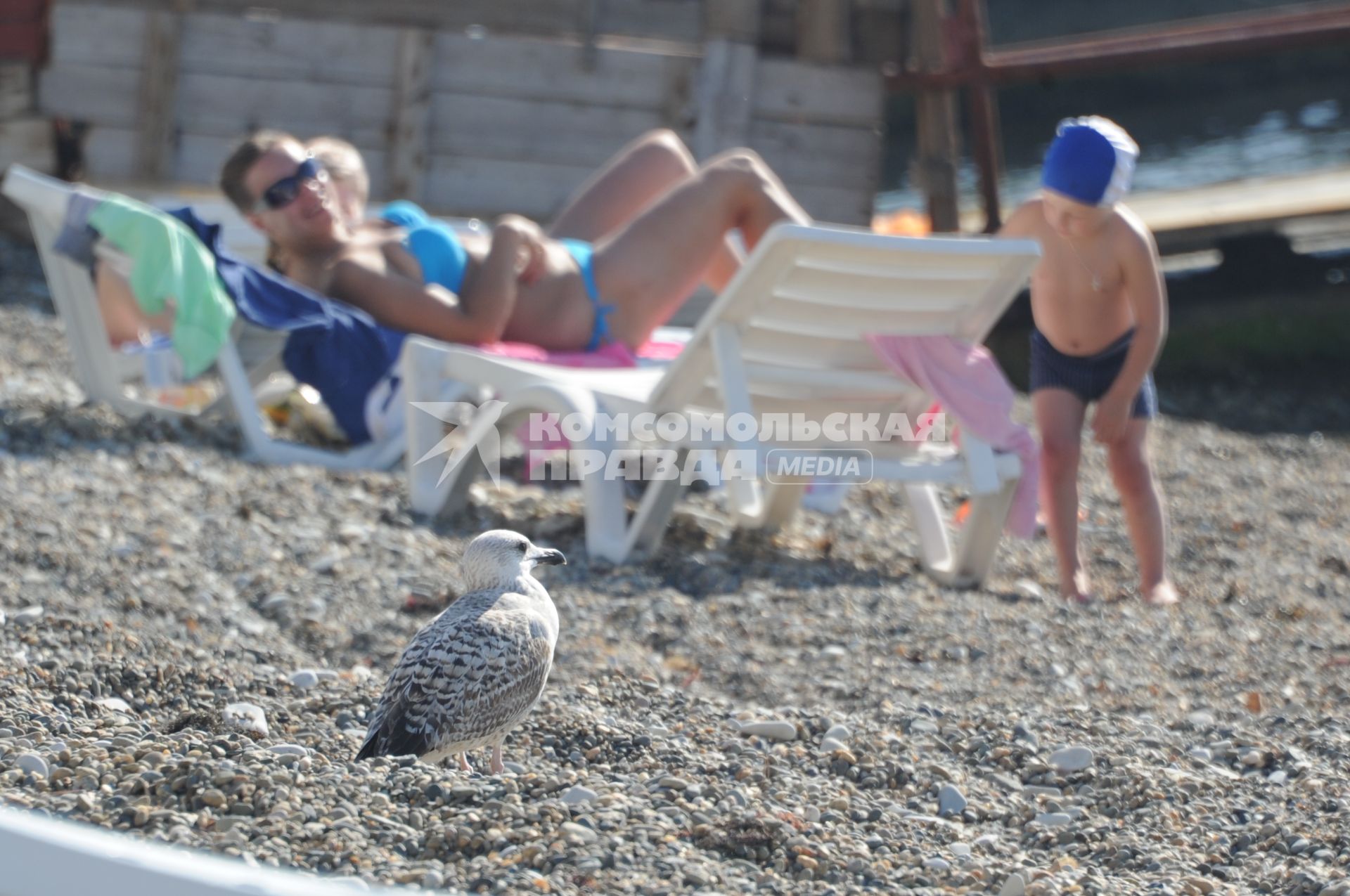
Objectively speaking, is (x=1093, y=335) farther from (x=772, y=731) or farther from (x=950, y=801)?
(x=950, y=801)

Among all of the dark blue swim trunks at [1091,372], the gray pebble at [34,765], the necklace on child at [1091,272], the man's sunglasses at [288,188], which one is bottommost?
the gray pebble at [34,765]

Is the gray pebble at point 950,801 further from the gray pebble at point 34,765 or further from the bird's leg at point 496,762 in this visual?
the gray pebble at point 34,765

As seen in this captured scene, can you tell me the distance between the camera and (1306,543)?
4.64 metres

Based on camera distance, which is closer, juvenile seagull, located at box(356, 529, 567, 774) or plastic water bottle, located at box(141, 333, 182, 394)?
juvenile seagull, located at box(356, 529, 567, 774)

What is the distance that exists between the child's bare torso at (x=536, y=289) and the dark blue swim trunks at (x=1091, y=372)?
1.52m

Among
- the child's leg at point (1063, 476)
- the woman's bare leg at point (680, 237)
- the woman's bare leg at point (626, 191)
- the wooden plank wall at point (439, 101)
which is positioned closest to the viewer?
the child's leg at point (1063, 476)

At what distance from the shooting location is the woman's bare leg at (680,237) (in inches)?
181

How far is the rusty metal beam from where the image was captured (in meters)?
6.70

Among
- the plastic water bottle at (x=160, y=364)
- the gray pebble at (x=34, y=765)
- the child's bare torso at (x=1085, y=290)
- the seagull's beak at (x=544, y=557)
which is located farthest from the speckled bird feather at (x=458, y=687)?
the plastic water bottle at (x=160, y=364)

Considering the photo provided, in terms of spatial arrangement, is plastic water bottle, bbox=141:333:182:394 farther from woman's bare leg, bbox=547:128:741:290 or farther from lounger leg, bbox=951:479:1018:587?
lounger leg, bbox=951:479:1018:587

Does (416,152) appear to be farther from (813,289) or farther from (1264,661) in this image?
(1264,661)

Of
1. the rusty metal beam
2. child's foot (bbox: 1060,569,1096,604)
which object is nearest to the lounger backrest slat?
child's foot (bbox: 1060,569,1096,604)

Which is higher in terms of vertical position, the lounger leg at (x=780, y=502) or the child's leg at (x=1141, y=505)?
the child's leg at (x=1141, y=505)

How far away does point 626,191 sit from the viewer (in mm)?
5359
